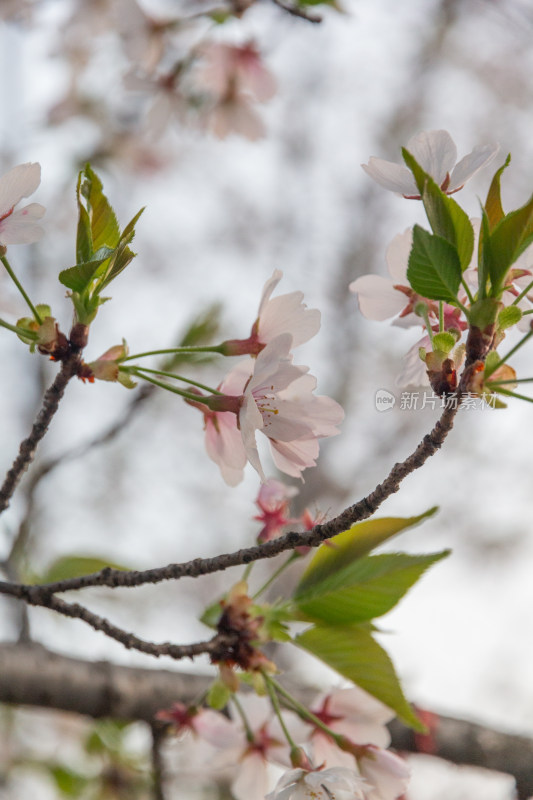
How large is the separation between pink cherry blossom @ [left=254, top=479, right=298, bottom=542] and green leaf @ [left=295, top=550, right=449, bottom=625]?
0.07 m

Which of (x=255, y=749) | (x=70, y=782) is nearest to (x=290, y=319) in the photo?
(x=255, y=749)

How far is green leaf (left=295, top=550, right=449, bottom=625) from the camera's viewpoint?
67cm

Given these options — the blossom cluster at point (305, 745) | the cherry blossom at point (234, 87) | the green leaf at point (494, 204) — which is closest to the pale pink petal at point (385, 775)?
the blossom cluster at point (305, 745)

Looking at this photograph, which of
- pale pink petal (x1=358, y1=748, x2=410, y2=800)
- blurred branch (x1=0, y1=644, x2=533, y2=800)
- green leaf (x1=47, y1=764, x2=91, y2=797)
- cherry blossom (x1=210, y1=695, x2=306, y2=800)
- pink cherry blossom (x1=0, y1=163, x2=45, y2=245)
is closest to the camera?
pink cherry blossom (x1=0, y1=163, x2=45, y2=245)

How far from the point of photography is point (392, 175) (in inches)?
22.2

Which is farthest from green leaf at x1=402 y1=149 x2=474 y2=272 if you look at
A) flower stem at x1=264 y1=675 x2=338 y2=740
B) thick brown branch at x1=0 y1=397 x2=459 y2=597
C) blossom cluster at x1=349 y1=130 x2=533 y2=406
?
flower stem at x1=264 y1=675 x2=338 y2=740

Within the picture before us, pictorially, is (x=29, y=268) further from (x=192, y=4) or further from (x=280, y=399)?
(x=280, y=399)

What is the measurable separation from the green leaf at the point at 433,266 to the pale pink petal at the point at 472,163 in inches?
3.6

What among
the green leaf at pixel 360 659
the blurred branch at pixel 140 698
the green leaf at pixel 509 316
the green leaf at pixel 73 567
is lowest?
the blurred branch at pixel 140 698

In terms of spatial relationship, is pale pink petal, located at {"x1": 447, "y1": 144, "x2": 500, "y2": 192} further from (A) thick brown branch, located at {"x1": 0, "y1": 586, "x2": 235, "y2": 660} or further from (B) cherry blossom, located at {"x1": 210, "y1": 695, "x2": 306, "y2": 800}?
(B) cherry blossom, located at {"x1": 210, "y1": 695, "x2": 306, "y2": 800}

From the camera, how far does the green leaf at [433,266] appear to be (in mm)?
500

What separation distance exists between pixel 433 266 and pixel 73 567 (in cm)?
52

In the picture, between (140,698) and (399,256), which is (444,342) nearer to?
(399,256)

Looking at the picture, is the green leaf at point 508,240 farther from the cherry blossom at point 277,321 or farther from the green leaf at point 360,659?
the green leaf at point 360,659
